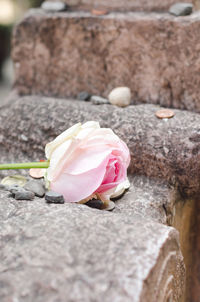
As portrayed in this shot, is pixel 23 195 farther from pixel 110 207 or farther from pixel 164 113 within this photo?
pixel 164 113

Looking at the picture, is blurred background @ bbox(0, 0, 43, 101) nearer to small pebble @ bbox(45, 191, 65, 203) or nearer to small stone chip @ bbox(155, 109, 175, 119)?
small stone chip @ bbox(155, 109, 175, 119)

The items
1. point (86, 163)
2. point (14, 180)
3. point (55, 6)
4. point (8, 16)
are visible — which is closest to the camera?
point (86, 163)

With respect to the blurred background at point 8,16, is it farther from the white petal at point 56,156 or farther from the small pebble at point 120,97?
the white petal at point 56,156

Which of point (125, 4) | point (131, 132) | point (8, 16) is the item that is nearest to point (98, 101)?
point (131, 132)

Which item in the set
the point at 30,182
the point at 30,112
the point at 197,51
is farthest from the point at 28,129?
the point at 197,51

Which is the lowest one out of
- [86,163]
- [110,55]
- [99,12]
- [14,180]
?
[14,180]

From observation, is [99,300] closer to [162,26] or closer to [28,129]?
[28,129]

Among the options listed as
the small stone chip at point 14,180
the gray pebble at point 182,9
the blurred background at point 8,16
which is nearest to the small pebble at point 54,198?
the small stone chip at point 14,180
